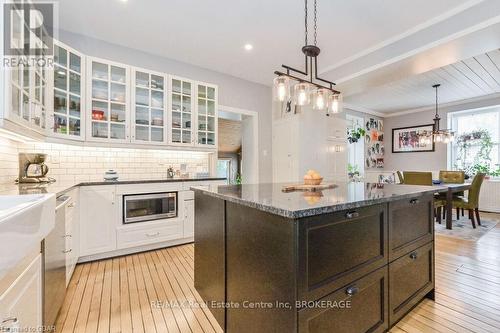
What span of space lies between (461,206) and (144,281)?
17.1 feet

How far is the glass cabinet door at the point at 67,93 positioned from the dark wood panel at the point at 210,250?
6.44 ft

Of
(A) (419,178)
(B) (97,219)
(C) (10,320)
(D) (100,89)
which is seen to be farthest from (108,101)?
(A) (419,178)

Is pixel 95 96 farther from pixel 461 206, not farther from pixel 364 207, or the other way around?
pixel 461 206

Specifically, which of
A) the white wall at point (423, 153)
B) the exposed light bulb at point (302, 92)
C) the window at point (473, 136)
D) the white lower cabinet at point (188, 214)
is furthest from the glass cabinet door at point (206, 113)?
the window at point (473, 136)

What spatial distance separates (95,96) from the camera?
3.03 metres

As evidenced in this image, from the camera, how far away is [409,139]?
6859mm

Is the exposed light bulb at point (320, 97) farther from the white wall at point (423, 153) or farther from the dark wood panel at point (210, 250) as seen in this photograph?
the white wall at point (423, 153)

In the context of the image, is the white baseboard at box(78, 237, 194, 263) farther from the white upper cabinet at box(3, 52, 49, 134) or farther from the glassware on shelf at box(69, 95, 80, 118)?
the glassware on shelf at box(69, 95, 80, 118)

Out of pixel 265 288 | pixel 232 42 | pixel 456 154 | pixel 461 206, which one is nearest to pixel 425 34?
pixel 232 42

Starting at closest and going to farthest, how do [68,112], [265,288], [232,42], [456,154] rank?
[265,288], [68,112], [232,42], [456,154]

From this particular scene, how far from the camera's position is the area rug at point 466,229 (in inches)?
144

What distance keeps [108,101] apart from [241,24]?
1.97 m

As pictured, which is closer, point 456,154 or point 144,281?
point 144,281

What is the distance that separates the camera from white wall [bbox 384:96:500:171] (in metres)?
5.84
